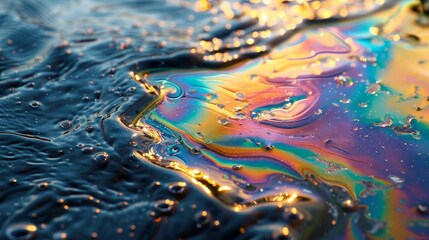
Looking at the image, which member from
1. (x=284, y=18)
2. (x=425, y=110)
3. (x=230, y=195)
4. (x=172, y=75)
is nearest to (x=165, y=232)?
(x=230, y=195)

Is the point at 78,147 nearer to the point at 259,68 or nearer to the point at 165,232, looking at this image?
the point at 165,232

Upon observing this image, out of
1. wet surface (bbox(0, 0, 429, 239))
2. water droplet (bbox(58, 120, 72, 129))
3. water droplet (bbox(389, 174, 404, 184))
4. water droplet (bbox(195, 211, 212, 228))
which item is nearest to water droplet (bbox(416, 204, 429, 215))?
wet surface (bbox(0, 0, 429, 239))

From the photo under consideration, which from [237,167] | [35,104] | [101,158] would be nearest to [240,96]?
[237,167]

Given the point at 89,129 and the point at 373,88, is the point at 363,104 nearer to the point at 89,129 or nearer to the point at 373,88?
the point at 373,88

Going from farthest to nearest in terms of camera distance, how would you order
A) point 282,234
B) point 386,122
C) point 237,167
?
point 386,122 → point 237,167 → point 282,234

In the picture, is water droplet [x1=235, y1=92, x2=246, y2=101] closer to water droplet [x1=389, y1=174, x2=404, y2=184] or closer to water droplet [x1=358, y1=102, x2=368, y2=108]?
water droplet [x1=358, y1=102, x2=368, y2=108]

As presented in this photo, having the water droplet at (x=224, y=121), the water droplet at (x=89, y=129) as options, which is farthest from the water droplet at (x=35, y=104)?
the water droplet at (x=224, y=121)
